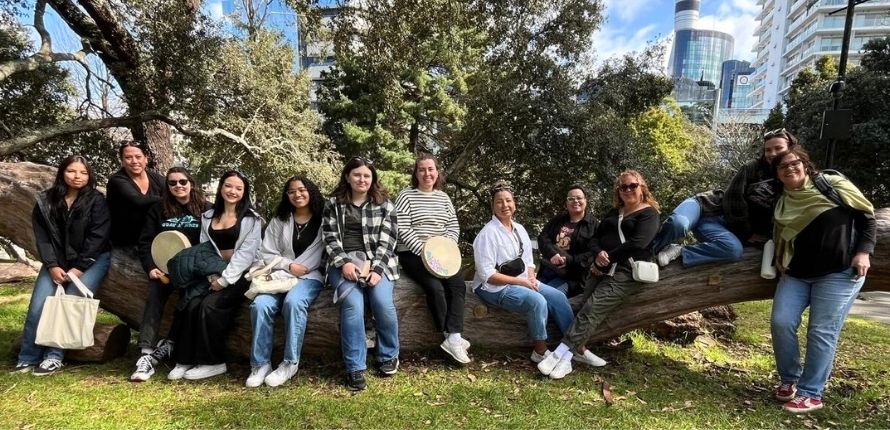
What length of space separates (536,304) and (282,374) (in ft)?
6.64

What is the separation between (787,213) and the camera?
133 inches

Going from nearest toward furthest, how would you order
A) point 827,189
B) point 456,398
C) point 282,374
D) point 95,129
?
1. point 827,189
2. point 456,398
3. point 282,374
4. point 95,129

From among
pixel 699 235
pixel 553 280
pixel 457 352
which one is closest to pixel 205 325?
pixel 457 352

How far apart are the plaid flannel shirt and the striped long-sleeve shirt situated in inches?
5.6

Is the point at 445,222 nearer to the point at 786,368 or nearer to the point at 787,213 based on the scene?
the point at 787,213

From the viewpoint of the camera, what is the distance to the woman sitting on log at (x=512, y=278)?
12.4ft

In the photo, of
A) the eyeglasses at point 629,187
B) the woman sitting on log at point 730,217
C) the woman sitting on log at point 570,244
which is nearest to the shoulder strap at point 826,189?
the woman sitting on log at point 730,217

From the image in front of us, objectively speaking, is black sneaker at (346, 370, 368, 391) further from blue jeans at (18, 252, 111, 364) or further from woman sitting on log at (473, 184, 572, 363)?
blue jeans at (18, 252, 111, 364)

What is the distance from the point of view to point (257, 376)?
3.55 m

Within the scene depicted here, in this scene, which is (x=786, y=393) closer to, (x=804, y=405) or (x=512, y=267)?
(x=804, y=405)

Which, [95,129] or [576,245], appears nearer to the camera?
[576,245]

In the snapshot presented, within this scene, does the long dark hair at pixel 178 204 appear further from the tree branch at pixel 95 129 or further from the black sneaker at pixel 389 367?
the tree branch at pixel 95 129

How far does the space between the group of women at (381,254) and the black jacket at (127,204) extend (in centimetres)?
1

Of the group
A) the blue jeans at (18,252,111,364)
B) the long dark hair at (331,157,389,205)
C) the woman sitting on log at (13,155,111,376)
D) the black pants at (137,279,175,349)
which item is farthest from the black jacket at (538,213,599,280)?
the blue jeans at (18,252,111,364)
